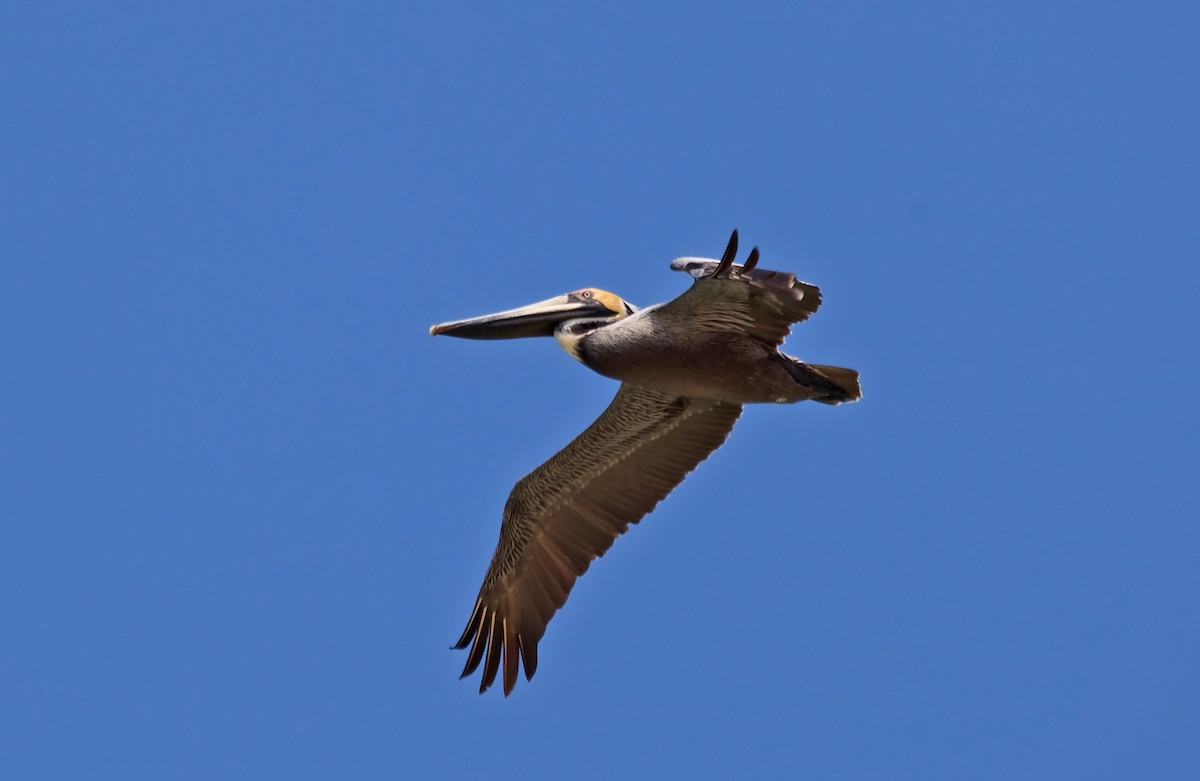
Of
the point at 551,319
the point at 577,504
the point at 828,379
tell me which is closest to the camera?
the point at 828,379

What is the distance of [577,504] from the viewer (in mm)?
12516

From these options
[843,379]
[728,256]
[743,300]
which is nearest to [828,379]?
[843,379]

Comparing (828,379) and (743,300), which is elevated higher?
(743,300)

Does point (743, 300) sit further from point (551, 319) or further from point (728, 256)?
point (551, 319)

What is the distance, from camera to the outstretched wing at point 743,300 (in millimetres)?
9602

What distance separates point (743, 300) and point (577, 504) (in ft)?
9.53

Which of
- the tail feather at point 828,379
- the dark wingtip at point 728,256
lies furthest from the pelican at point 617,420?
the dark wingtip at point 728,256

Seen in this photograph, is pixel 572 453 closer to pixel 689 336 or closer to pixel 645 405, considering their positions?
pixel 645 405

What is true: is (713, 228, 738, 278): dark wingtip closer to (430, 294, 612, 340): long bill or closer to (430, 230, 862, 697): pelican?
(430, 230, 862, 697): pelican

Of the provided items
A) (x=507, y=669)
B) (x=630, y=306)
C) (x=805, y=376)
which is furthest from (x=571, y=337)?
(x=507, y=669)

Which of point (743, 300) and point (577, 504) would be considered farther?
point (577, 504)

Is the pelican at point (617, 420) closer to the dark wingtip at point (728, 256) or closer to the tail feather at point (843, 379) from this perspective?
the tail feather at point (843, 379)

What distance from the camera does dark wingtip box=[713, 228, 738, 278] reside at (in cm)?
914

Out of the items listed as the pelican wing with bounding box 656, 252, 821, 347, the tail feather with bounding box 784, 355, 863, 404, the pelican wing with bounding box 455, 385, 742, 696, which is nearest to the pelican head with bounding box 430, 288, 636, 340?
the pelican wing with bounding box 455, 385, 742, 696
